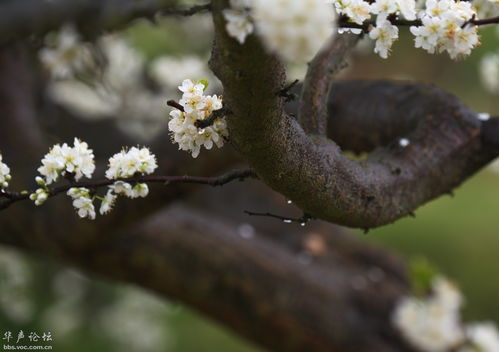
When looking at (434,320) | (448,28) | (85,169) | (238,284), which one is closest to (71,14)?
(85,169)

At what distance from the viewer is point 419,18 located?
1387 mm

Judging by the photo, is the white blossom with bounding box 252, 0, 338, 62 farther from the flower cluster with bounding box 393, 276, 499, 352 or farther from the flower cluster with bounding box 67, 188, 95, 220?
the flower cluster with bounding box 393, 276, 499, 352

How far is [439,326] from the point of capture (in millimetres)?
3064

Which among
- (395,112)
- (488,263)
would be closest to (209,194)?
(395,112)

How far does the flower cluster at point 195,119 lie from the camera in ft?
4.05

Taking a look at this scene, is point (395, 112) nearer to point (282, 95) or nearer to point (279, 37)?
point (282, 95)

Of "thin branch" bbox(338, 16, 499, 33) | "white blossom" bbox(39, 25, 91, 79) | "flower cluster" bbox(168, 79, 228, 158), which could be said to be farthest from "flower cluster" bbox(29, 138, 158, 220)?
"white blossom" bbox(39, 25, 91, 79)

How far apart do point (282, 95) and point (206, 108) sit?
0.18 m

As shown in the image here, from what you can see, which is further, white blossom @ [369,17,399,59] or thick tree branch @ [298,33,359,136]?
thick tree branch @ [298,33,359,136]

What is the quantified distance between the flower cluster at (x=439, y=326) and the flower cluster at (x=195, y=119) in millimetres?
2034

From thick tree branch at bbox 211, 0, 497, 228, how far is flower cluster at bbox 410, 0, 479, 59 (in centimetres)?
32

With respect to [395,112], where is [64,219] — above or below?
below

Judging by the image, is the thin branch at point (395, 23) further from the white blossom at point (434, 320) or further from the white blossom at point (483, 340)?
the white blossom at point (483, 340)

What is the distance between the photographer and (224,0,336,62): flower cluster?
878mm
